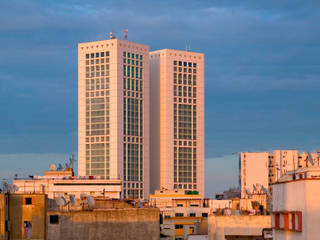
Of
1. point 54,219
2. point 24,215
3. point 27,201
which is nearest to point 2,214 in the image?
point 24,215

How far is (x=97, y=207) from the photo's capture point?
291ft

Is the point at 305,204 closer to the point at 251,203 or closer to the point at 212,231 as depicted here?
the point at 212,231

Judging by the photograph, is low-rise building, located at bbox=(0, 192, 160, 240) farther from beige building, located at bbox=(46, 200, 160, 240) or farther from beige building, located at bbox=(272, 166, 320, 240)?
beige building, located at bbox=(272, 166, 320, 240)

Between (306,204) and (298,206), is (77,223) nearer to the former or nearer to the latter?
(298,206)

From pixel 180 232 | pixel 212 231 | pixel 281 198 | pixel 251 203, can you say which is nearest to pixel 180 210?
pixel 180 232

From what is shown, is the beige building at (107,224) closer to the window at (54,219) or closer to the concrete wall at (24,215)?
the window at (54,219)

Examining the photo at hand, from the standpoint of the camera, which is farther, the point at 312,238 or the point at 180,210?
the point at 180,210

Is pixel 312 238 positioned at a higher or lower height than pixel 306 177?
lower

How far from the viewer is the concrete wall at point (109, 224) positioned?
262ft

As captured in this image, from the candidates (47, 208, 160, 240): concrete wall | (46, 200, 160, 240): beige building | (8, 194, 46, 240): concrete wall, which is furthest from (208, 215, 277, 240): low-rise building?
(8, 194, 46, 240): concrete wall

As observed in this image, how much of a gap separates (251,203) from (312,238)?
250 feet

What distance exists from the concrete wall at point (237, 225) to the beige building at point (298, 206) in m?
42.0

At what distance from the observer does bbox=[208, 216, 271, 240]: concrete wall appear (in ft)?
287

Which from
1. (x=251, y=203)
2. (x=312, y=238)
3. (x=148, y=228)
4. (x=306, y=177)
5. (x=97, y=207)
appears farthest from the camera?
(x=251, y=203)
